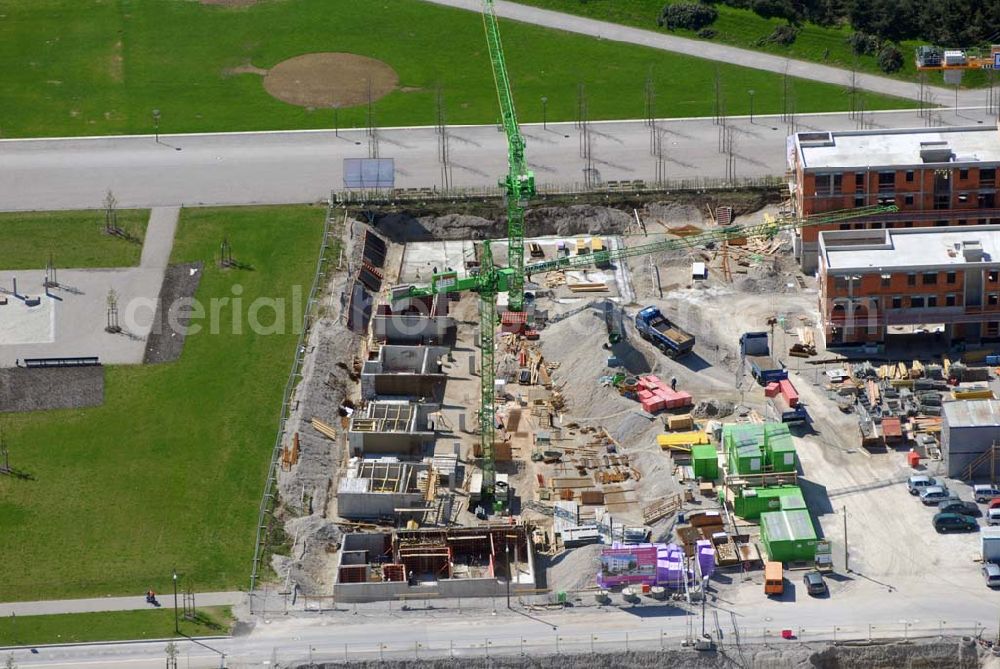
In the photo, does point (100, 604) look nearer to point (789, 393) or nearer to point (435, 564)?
point (435, 564)

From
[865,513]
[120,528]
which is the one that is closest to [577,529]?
[865,513]

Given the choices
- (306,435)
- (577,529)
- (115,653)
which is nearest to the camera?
(115,653)

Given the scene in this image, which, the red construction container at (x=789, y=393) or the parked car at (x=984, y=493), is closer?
the parked car at (x=984, y=493)

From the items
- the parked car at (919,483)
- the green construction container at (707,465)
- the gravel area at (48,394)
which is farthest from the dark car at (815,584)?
the gravel area at (48,394)

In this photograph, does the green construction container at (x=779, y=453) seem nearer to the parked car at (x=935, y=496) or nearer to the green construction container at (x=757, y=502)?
the green construction container at (x=757, y=502)

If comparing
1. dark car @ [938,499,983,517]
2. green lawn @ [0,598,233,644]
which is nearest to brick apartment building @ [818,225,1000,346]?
dark car @ [938,499,983,517]

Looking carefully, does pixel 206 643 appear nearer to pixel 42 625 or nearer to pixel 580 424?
pixel 42 625

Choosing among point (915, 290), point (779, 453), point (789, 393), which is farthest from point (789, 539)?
point (915, 290)
